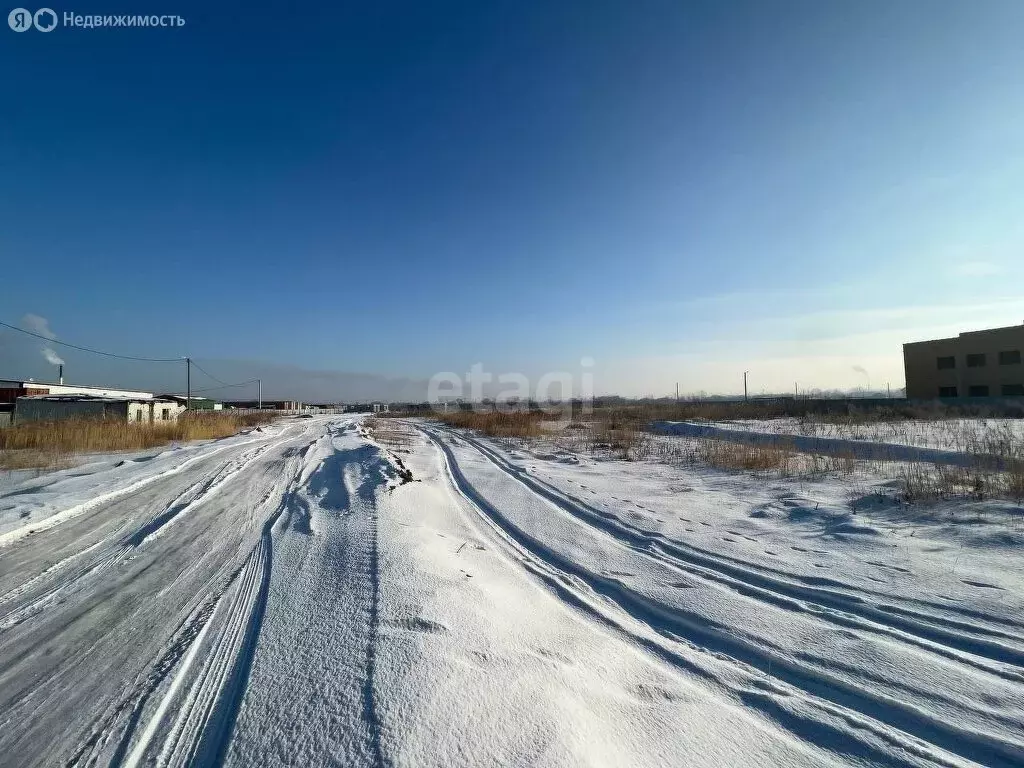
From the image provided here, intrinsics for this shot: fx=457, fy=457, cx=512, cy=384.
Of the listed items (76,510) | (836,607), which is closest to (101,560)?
(76,510)

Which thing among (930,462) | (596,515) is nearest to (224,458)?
(596,515)

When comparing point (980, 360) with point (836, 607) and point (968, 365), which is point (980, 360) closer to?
point (968, 365)

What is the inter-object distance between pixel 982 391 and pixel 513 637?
164 feet

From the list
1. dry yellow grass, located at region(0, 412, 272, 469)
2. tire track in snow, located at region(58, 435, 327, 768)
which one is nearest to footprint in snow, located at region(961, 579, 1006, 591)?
tire track in snow, located at region(58, 435, 327, 768)

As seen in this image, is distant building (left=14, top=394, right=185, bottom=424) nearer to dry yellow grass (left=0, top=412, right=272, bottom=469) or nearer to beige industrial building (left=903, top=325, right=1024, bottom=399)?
dry yellow grass (left=0, top=412, right=272, bottom=469)

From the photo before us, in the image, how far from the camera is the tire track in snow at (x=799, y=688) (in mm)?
1937

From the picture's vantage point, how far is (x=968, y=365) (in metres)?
37.1

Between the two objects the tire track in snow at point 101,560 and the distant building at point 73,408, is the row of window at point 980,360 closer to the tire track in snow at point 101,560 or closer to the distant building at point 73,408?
the tire track in snow at point 101,560

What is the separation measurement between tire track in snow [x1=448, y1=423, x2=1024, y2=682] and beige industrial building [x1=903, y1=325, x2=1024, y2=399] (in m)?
44.6

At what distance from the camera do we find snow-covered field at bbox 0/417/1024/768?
6.40 ft

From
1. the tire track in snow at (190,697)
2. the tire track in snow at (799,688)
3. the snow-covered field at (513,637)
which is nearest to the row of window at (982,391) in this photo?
the snow-covered field at (513,637)

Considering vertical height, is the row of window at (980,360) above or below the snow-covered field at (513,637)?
above

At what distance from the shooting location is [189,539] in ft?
16.8

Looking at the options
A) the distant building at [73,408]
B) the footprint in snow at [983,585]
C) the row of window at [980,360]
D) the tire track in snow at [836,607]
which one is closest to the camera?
the tire track in snow at [836,607]
